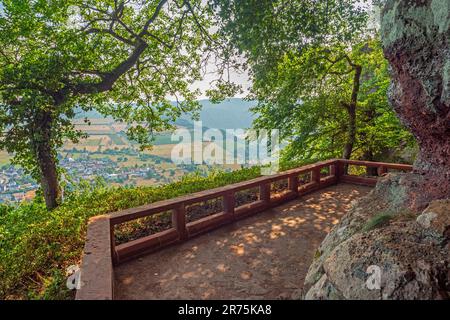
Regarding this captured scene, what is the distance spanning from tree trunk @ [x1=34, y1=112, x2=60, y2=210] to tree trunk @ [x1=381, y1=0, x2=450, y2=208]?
8561 millimetres

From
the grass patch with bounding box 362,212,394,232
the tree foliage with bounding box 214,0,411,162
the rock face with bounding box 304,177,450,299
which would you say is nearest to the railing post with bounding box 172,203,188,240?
the rock face with bounding box 304,177,450,299

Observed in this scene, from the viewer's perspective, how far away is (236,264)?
4.63 m

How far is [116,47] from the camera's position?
35.1ft

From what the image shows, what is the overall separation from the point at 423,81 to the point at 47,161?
393 inches

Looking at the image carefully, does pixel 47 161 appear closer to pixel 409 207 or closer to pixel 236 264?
pixel 236 264

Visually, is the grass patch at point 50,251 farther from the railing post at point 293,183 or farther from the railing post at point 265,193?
the railing post at point 293,183

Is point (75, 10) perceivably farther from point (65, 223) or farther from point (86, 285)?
point (86, 285)

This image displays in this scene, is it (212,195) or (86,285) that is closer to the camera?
(86,285)

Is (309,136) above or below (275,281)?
above

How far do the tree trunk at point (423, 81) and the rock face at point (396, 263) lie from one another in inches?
39.2

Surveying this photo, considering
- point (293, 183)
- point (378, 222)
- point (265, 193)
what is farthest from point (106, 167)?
point (378, 222)
